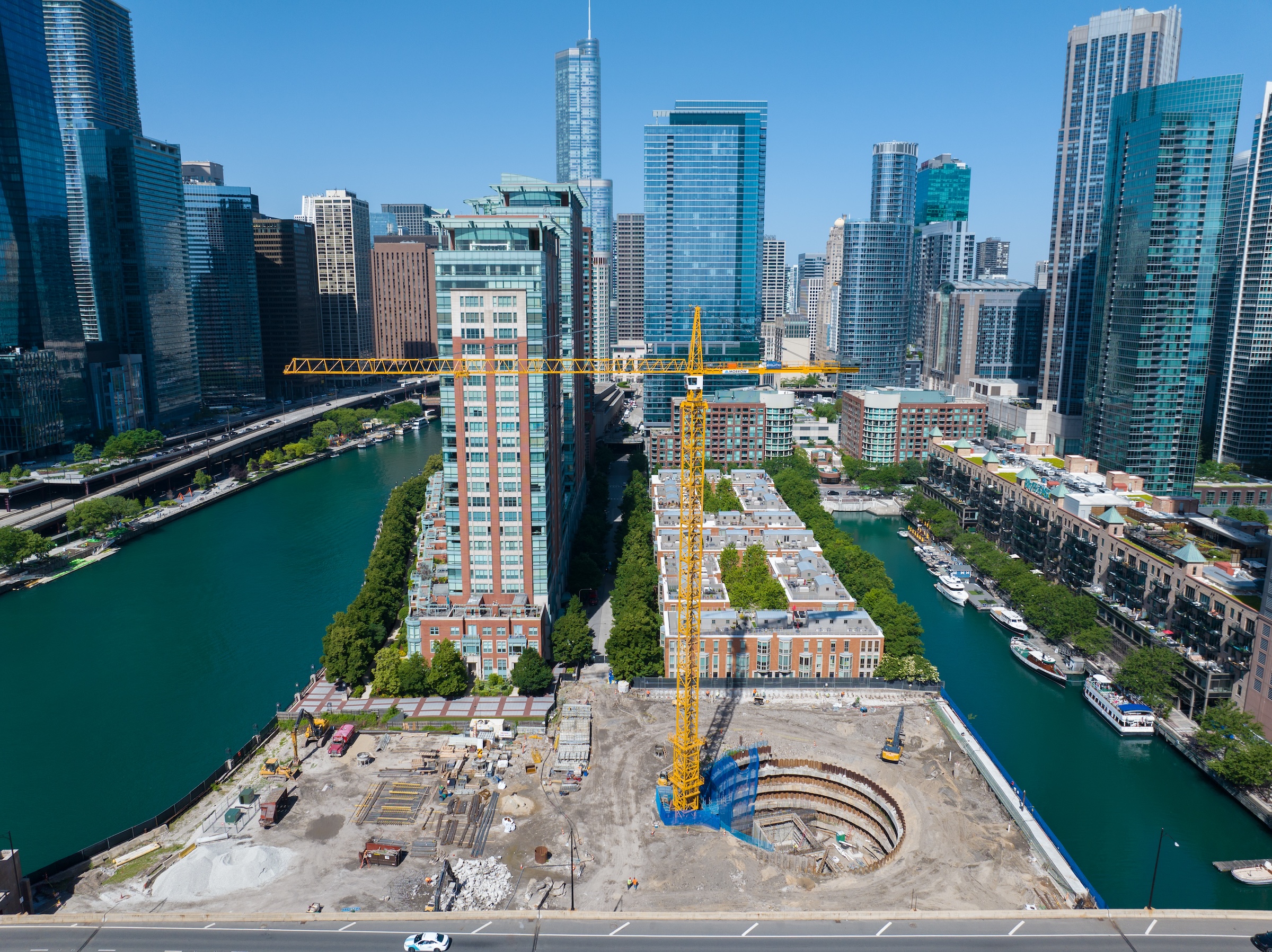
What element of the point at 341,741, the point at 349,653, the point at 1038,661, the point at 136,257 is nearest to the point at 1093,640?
the point at 1038,661

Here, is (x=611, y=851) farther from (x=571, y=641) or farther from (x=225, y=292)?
(x=225, y=292)

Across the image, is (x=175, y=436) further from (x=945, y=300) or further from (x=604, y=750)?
(x=945, y=300)

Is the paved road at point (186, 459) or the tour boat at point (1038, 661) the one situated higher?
the paved road at point (186, 459)

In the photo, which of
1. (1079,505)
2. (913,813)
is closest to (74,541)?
(913,813)

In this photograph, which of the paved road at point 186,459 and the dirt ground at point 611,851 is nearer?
the dirt ground at point 611,851

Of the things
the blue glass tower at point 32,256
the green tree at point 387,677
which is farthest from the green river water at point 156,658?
the blue glass tower at point 32,256

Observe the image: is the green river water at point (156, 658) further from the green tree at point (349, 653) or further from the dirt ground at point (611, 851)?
the dirt ground at point (611, 851)
